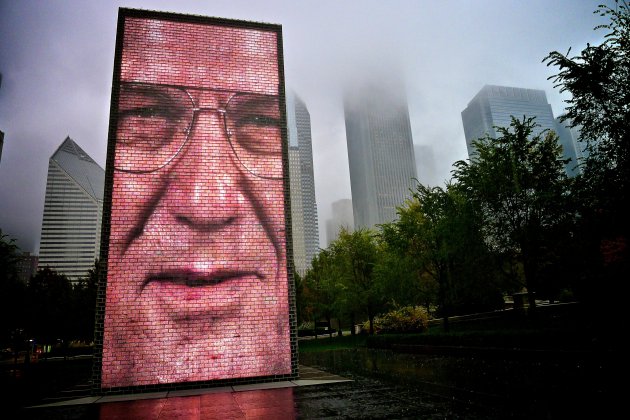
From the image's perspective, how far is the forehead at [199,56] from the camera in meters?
10.3

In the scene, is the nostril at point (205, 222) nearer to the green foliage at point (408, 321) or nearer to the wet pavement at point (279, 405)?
the wet pavement at point (279, 405)

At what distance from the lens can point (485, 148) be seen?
20609 millimetres

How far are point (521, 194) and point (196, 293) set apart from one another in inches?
620

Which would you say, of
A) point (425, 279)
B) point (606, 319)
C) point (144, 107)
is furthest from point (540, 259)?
point (144, 107)

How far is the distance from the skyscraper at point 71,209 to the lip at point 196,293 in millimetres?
205408

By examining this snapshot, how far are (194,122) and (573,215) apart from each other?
14290 millimetres

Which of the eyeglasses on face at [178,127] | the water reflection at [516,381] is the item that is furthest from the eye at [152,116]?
the water reflection at [516,381]

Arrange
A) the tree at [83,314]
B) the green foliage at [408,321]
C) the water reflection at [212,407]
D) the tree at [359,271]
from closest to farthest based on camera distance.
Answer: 1. the water reflection at [212,407]
2. the green foliage at [408,321]
3. the tree at [359,271]
4. the tree at [83,314]

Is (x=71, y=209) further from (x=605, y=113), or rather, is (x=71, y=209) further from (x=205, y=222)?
(x=605, y=113)

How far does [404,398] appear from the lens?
6.63 metres

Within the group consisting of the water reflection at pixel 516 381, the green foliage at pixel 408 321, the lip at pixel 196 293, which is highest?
the lip at pixel 196 293

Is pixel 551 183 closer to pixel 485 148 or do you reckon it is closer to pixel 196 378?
pixel 485 148

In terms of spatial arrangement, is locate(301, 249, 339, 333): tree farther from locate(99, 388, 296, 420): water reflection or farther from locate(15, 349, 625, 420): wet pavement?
locate(99, 388, 296, 420): water reflection

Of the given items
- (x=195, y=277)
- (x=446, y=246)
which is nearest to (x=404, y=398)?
(x=195, y=277)
